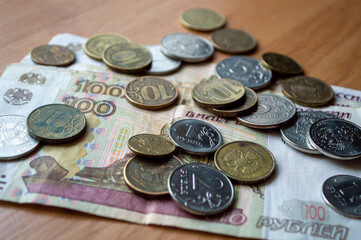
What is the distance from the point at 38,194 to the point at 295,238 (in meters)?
0.61

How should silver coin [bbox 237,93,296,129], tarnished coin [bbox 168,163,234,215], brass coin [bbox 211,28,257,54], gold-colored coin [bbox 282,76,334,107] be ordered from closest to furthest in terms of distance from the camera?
tarnished coin [bbox 168,163,234,215] → silver coin [bbox 237,93,296,129] → gold-colored coin [bbox 282,76,334,107] → brass coin [bbox 211,28,257,54]

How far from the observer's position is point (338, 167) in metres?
1.04

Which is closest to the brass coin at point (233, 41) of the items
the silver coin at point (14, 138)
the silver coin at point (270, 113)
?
the silver coin at point (270, 113)

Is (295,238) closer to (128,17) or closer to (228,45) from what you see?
(228,45)

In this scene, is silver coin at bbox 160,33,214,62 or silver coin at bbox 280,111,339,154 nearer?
silver coin at bbox 280,111,339,154

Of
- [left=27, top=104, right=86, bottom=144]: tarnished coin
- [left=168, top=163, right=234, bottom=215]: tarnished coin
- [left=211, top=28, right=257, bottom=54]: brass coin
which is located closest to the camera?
[left=168, top=163, right=234, bottom=215]: tarnished coin

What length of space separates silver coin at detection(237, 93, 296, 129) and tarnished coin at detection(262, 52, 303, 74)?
0.18 meters

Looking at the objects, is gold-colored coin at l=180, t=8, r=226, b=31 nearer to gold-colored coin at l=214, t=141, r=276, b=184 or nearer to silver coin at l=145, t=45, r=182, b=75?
silver coin at l=145, t=45, r=182, b=75

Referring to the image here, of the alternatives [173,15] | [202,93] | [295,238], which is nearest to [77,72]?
[202,93]

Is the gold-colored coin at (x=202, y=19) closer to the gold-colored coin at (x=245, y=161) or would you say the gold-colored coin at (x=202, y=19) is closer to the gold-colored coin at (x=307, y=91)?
the gold-colored coin at (x=307, y=91)

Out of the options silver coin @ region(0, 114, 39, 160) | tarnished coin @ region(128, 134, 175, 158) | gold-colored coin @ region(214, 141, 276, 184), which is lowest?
silver coin @ region(0, 114, 39, 160)

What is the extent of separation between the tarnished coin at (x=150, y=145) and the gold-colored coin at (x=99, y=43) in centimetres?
48

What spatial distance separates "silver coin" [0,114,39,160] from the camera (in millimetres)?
962

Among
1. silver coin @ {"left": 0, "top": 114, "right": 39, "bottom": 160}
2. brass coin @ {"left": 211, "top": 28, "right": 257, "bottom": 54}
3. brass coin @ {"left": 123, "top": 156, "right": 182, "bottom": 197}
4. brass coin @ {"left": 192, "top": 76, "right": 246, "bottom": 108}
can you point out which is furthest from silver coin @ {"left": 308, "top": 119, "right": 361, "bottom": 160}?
silver coin @ {"left": 0, "top": 114, "right": 39, "bottom": 160}
